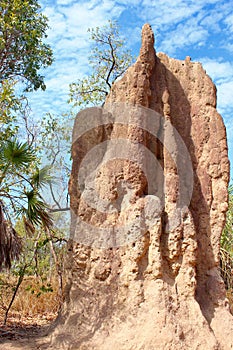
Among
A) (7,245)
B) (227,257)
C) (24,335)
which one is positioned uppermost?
(227,257)

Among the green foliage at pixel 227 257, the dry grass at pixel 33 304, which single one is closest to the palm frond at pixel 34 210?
the dry grass at pixel 33 304

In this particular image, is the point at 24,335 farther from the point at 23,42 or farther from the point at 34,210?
the point at 23,42

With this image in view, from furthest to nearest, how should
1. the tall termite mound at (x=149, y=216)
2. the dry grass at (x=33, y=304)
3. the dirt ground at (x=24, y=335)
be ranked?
the dry grass at (x=33, y=304) < the dirt ground at (x=24, y=335) < the tall termite mound at (x=149, y=216)

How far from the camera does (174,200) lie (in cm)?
565

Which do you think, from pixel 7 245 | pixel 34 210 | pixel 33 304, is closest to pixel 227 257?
pixel 33 304

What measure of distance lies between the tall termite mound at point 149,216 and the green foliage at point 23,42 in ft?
18.0

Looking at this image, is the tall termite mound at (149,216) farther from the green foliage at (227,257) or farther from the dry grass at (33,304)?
the green foliage at (227,257)

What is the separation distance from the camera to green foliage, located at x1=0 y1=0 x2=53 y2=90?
10625 millimetres

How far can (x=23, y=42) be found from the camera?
1118 cm

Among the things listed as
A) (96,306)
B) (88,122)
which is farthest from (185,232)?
(88,122)

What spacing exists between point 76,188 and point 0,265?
64.3 inches

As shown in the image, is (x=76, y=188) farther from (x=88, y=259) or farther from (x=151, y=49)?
(x=151, y=49)

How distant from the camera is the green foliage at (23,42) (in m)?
10.6

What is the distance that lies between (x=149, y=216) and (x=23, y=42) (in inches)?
295
